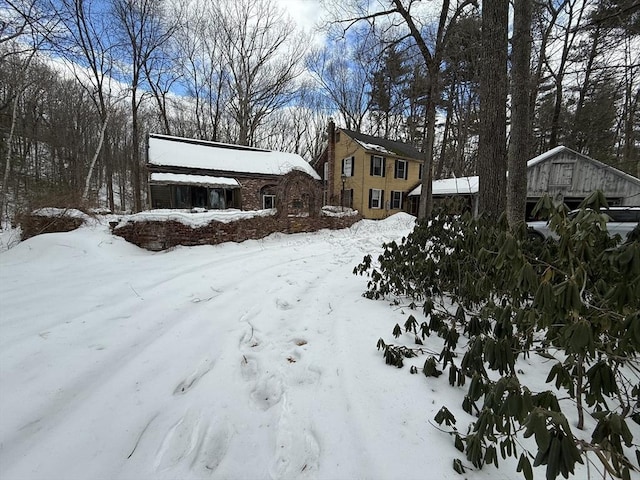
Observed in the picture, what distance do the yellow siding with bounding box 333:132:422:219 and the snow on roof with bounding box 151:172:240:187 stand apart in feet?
26.6

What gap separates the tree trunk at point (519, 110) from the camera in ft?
13.3

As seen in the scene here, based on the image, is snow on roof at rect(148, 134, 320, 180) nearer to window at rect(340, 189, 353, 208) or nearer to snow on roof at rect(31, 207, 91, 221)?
window at rect(340, 189, 353, 208)

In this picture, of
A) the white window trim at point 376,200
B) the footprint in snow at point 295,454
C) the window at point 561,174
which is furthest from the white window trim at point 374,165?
the footprint in snow at point 295,454

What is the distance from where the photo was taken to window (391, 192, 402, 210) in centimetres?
2055

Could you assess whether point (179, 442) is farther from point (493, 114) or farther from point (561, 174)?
point (561, 174)

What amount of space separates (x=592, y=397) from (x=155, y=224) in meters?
8.07

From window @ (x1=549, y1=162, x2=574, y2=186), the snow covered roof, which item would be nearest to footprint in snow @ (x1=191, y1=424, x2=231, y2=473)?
window @ (x1=549, y1=162, x2=574, y2=186)

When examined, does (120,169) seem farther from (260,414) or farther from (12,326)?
(260,414)

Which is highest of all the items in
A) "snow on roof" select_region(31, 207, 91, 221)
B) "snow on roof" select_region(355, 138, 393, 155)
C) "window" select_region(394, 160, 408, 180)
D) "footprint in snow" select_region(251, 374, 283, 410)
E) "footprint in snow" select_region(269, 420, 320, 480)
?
"snow on roof" select_region(355, 138, 393, 155)

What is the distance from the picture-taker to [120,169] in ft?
86.4

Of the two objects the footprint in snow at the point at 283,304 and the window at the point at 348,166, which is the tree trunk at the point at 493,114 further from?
the window at the point at 348,166

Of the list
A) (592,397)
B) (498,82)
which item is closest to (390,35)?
Answer: (498,82)

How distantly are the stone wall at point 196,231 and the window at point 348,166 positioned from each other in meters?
10.8

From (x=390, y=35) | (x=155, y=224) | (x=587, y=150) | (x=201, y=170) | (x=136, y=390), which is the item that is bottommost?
(x=136, y=390)
